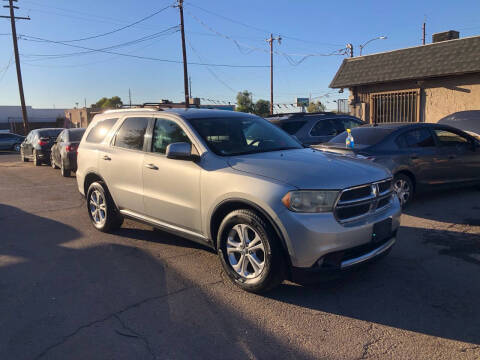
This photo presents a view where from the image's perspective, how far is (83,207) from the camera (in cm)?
809

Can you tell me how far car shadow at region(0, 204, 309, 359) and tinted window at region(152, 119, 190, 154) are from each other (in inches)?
54.4

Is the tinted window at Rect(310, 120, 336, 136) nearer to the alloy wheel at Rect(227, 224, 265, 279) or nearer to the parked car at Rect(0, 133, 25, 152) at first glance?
the alloy wheel at Rect(227, 224, 265, 279)

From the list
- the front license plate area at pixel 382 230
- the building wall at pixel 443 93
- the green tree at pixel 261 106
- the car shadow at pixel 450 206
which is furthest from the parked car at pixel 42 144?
the green tree at pixel 261 106

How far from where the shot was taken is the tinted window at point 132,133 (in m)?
5.30

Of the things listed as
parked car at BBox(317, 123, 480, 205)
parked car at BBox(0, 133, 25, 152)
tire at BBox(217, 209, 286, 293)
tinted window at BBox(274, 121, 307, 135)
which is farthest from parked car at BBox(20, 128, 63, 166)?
parked car at BBox(0, 133, 25, 152)

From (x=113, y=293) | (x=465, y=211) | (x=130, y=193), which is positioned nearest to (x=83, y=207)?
(x=130, y=193)

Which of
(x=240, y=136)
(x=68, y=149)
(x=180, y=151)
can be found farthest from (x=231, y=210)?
(x=68, y=149)

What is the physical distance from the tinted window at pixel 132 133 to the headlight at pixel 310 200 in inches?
97.9

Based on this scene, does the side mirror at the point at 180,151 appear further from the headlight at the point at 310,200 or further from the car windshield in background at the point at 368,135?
the car windshield in background at the point at 368,135

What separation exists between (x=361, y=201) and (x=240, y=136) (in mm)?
1733

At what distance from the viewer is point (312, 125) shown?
955 centimetres

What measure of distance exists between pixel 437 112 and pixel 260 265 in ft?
45.7

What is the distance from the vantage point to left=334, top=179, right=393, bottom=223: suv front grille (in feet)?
11.8

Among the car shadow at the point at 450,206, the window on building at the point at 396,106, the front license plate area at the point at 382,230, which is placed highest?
the window on building at the point at 396,106
